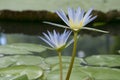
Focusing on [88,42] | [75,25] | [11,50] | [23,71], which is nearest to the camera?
[75,25]

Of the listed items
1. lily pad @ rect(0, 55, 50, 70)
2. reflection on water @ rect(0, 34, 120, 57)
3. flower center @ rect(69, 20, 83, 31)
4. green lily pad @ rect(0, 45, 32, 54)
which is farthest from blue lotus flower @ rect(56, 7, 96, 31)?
reflection on water @ rect(0, 34, 120, 57)

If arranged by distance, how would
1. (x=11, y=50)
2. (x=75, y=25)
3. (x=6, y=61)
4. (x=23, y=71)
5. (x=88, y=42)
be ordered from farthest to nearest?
(x=88, y=42) → (x=11, y=50) → (x=6, y=61) → (x=23, y=71) → (x=75, y=25)

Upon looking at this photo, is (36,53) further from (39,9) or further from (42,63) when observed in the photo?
(39,9)

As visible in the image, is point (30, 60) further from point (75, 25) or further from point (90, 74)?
point (75, 25)

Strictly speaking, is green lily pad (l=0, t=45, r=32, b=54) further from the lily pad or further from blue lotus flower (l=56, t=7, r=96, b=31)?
blue lotus flower (l=56, t=7, r=96, b=31)

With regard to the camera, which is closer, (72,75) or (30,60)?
(72,75)

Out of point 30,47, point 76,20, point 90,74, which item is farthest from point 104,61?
point 76,20

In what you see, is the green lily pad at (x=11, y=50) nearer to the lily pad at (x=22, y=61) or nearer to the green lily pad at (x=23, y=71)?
the lily pad at (x=22, y=61)
